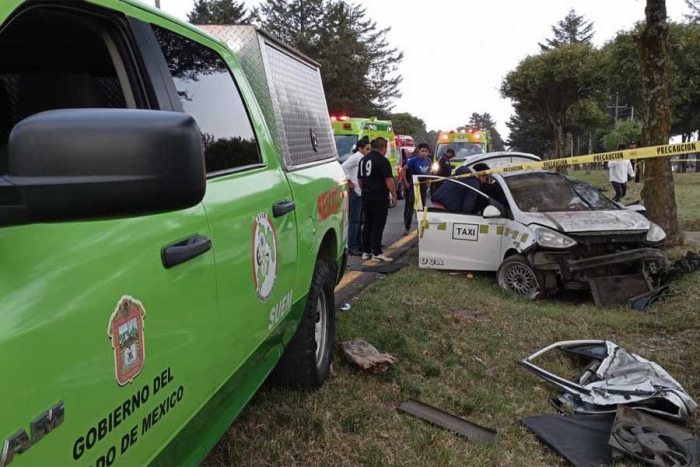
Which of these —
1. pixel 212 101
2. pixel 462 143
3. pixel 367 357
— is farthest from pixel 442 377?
pixel 462 143

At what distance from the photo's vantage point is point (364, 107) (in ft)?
158

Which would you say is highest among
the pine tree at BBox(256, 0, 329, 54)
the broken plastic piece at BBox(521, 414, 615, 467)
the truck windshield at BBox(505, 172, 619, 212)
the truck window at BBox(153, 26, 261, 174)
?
the pine tree at BBox(256, 0, 329, 54)

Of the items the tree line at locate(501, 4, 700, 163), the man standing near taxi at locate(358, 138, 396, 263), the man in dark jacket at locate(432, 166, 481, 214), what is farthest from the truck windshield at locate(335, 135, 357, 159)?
the tree line at locate(501, 4, 700, 163)

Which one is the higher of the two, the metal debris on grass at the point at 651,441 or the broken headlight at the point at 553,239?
the broken headlight at the point at 553,239

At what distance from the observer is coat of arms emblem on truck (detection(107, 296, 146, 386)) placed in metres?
1.27

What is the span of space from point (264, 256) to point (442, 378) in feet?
6.86

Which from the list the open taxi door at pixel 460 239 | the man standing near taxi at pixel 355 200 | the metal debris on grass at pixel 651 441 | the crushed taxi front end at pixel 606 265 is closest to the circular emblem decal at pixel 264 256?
the metal debris on grass at pixel 651 441

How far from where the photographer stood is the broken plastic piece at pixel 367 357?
3867mm

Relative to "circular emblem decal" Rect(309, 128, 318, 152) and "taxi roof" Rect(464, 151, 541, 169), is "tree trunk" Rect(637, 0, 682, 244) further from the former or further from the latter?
"circular emblem decal" Rect(309, 128, 318, 152)

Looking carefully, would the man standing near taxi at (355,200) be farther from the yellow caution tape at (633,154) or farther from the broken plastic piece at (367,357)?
the broken plastic piece at (367,357)

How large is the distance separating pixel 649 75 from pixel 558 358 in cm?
571

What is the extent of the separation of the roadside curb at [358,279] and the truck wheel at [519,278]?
152 centimetres

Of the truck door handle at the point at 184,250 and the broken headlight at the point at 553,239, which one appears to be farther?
the broken headlight at the point at 553,239

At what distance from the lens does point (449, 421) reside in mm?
3275
